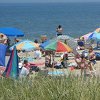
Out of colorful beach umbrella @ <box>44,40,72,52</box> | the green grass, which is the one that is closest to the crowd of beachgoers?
colorful beach umbrella @ <box>44,40,72,52</box>

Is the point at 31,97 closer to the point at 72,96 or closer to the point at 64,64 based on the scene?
the point at 72,96

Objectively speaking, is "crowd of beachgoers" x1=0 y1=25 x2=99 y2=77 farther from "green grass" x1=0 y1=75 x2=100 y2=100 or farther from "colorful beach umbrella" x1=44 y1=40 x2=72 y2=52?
→ "green grass" x1=0 y1=75 x2=100 y2=100

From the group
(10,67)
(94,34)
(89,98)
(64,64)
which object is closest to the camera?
(89,98)

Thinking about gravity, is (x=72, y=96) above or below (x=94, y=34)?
below

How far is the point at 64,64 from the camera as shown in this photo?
1662 cm

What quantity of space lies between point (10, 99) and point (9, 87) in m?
0.61

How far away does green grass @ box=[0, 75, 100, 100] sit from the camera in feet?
19.1

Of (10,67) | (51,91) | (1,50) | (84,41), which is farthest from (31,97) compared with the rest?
(84,41)

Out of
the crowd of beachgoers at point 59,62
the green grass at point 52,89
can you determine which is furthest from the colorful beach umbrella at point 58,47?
the green grass at point 52,89

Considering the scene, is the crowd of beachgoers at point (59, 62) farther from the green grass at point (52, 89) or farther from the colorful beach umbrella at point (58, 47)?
the green grass at point (52, 89)

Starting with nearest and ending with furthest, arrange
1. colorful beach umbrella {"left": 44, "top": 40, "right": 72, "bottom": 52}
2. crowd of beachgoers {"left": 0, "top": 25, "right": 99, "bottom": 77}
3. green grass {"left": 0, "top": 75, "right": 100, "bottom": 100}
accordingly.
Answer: green grass {"left": 0, "top": 75, "right": 100, "bottom": 100}
crowd of beachgoers {"left": 0, "top": 25, "right": 99, "bottom": 77}
colorful beach umbrella {"left": 44, "top": 40, "right": 72, "bottom": 52}

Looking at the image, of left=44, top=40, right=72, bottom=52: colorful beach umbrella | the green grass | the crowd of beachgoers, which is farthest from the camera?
left=44, top=40, right=72, bottom=52: colorful beach umbrella

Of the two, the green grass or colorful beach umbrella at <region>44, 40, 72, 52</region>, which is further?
colorful beach umbrella at <region>44, 40, 72, 52</region>

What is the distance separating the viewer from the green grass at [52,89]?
581 centimetres
